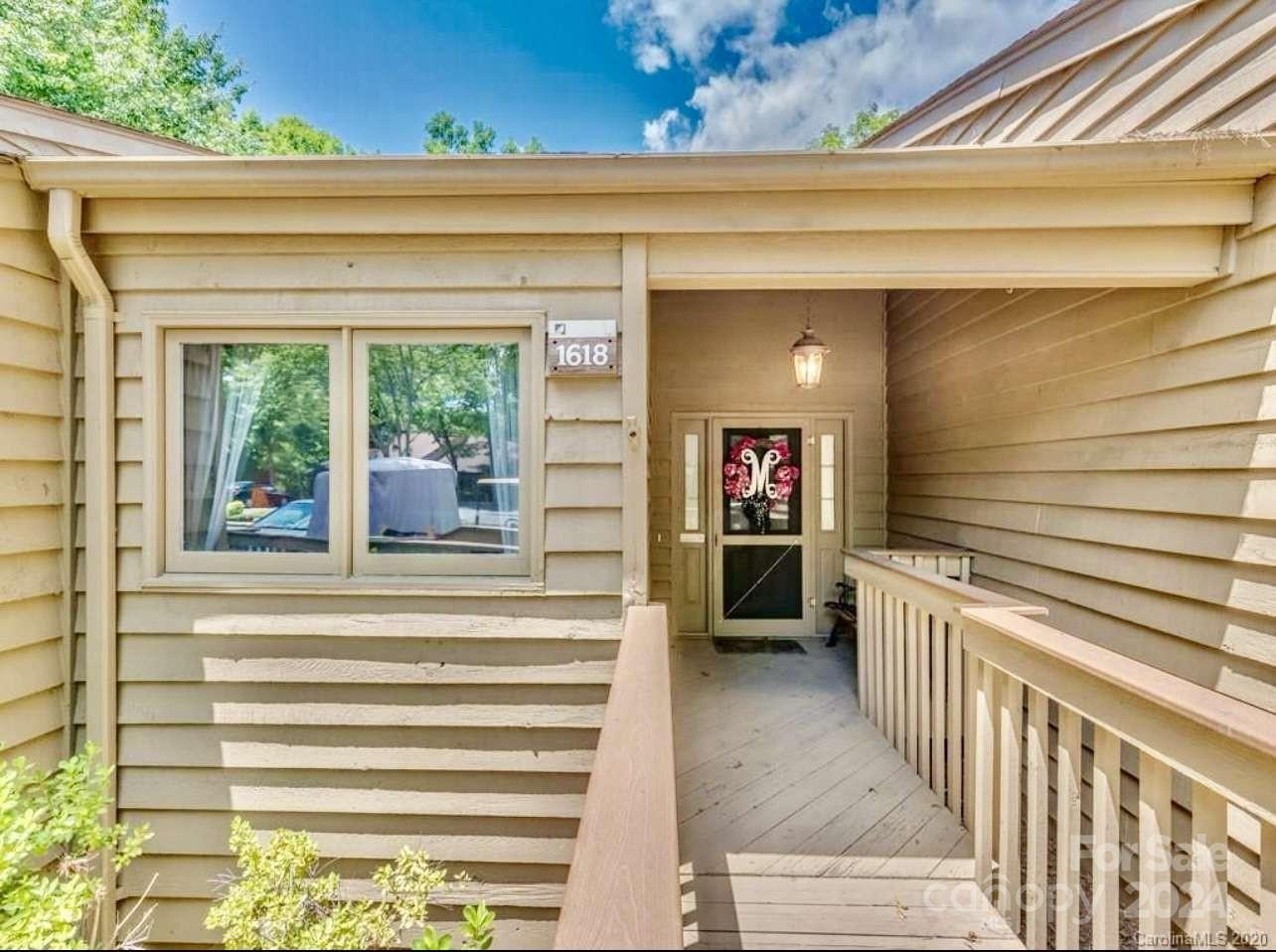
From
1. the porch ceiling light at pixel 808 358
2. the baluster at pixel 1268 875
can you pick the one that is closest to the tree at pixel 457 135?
the porch ceiling light at pixel 808 358

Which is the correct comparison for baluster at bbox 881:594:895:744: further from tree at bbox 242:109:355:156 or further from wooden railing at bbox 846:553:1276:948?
tree at bbox 242:109:355:156

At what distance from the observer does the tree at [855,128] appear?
1084 cm

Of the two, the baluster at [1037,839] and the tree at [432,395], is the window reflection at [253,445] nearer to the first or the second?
the tree at [432,395]

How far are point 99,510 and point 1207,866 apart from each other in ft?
11.6

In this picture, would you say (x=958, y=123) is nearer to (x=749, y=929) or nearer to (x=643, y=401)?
(x=643, y=401)

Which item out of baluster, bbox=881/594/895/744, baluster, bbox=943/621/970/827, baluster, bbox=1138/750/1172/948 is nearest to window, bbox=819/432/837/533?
baluster, bbox=881/594/895/744

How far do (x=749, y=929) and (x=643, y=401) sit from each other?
1769 mm

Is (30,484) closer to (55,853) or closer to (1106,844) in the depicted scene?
(55,853)

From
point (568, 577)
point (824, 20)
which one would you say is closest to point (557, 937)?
point (568, 577)

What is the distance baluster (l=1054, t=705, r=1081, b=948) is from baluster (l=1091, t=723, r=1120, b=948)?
4 cm

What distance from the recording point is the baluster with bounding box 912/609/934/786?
2361 millimetres

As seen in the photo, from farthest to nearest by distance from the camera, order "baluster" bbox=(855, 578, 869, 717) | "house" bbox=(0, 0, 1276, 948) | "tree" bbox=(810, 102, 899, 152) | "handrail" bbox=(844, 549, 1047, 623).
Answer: "tree" bbox=(810, 102, 899, 152), "baluster" bbox=(855, 578, 869, 717), "house" bbox=(0, 0, 1276, 948), "handrail" bbox=(844, 549, 1047, 623)

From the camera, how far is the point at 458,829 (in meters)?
2.29

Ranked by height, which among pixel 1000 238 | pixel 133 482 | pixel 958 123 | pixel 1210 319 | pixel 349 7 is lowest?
pixel 133 482
